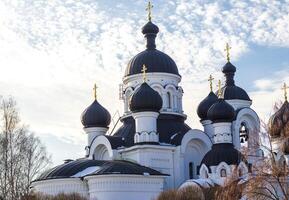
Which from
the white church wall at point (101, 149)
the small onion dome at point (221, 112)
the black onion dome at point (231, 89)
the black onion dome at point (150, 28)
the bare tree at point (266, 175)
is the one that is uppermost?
the black onion dome at point (150, 28)

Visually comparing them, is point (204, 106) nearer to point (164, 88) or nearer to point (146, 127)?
point (164, 88)

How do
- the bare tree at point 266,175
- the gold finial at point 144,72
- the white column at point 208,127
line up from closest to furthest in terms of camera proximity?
the bare tree at point 266,175, the gold finial at point 144,72, the white column at point 208,127

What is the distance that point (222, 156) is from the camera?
30.5m

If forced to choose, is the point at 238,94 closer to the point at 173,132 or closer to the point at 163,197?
the point at 173,132

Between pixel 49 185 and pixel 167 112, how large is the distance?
27.6ft

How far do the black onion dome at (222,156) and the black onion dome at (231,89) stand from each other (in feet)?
22.9

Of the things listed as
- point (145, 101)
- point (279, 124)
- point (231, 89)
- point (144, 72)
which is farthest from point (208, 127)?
point (279, 124)

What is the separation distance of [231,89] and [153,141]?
28.4 ft

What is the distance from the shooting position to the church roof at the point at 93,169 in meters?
28.9

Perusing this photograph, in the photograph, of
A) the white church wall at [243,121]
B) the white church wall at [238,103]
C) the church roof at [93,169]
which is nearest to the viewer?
the church roof at [93,169]

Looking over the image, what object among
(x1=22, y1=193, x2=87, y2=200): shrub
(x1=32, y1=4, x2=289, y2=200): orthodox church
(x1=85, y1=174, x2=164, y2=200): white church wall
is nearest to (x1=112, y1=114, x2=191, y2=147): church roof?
(x1=32, y1=4, x2=289, y2=200): orthodox church

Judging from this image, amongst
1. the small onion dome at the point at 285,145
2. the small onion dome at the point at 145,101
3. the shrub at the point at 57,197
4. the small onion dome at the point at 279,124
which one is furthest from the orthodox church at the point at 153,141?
the small onion dome at the point at 285,145

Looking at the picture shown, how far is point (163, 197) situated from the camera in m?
26.4

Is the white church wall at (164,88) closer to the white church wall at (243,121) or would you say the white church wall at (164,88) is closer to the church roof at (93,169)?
the white church wall at (243,121)
